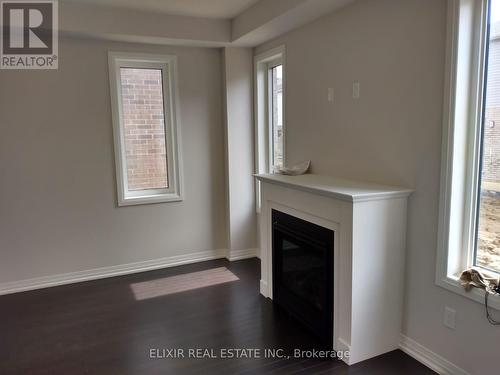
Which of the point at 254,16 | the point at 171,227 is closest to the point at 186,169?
the point at 171,227

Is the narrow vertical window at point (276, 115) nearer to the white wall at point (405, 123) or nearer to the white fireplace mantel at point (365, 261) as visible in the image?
the white wall at point (405, 123)

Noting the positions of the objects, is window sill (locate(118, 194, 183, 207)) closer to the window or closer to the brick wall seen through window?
the brick wall seen through window

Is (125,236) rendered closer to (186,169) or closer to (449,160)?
(186,169)

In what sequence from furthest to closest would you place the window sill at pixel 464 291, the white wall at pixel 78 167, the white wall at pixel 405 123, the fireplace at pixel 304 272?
the white wall at pixel 78 167, the fireplace at pixel 304 272, the white wall at pixel 405 123, the window sill at pixel 464 291

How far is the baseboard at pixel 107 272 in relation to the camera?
140 inches

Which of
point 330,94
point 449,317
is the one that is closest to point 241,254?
point 330,94

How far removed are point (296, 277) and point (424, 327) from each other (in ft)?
3.05

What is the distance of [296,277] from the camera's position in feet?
9.45

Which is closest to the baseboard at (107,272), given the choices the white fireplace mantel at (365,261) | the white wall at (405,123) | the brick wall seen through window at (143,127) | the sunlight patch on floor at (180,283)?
the sunlight patch on floor at (180,283)

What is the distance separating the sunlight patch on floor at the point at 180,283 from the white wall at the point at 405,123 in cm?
154

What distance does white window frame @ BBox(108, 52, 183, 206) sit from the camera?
370 cm

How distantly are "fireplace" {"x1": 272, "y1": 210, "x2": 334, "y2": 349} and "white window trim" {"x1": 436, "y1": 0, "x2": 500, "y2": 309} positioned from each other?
0.68 meters

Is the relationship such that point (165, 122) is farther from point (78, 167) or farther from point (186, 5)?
point (186, 5)

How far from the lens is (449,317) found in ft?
7.06
